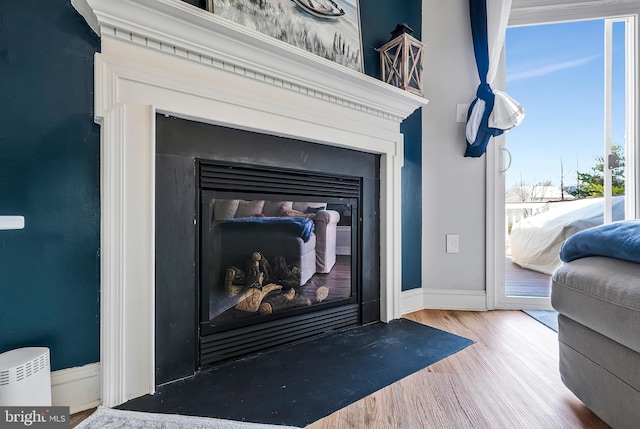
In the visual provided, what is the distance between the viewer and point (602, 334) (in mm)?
930

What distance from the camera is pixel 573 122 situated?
7.11 feet

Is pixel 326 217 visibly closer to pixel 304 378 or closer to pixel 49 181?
pixel 304 378

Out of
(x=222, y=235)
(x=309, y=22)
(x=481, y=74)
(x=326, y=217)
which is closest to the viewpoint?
(x=222, y=235)

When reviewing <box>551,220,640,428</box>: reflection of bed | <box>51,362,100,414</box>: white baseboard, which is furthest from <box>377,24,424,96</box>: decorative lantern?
<box>51,362,100,414</box>: white baseboard

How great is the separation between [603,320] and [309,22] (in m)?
1.61

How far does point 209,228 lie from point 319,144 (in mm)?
704

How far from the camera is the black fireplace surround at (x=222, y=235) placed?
119 cm

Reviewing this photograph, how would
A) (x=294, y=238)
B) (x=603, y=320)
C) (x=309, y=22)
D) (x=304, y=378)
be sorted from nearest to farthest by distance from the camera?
1. (x=603, y=320)
2. (x=304, y=378)
3. (x=309, y=22)
4. (x=294, y=238)

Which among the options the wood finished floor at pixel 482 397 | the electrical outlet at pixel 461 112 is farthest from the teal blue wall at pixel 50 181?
the electrical outlet at pixel 461 112

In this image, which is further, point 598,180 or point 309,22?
point 598,180

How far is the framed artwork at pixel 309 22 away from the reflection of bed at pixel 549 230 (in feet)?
5.29

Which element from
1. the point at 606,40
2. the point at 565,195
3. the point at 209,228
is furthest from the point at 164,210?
the point at 606,40

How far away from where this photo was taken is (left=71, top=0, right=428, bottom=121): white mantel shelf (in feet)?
3.40

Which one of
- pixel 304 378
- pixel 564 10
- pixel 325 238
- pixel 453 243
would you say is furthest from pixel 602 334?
pixel 564 10
